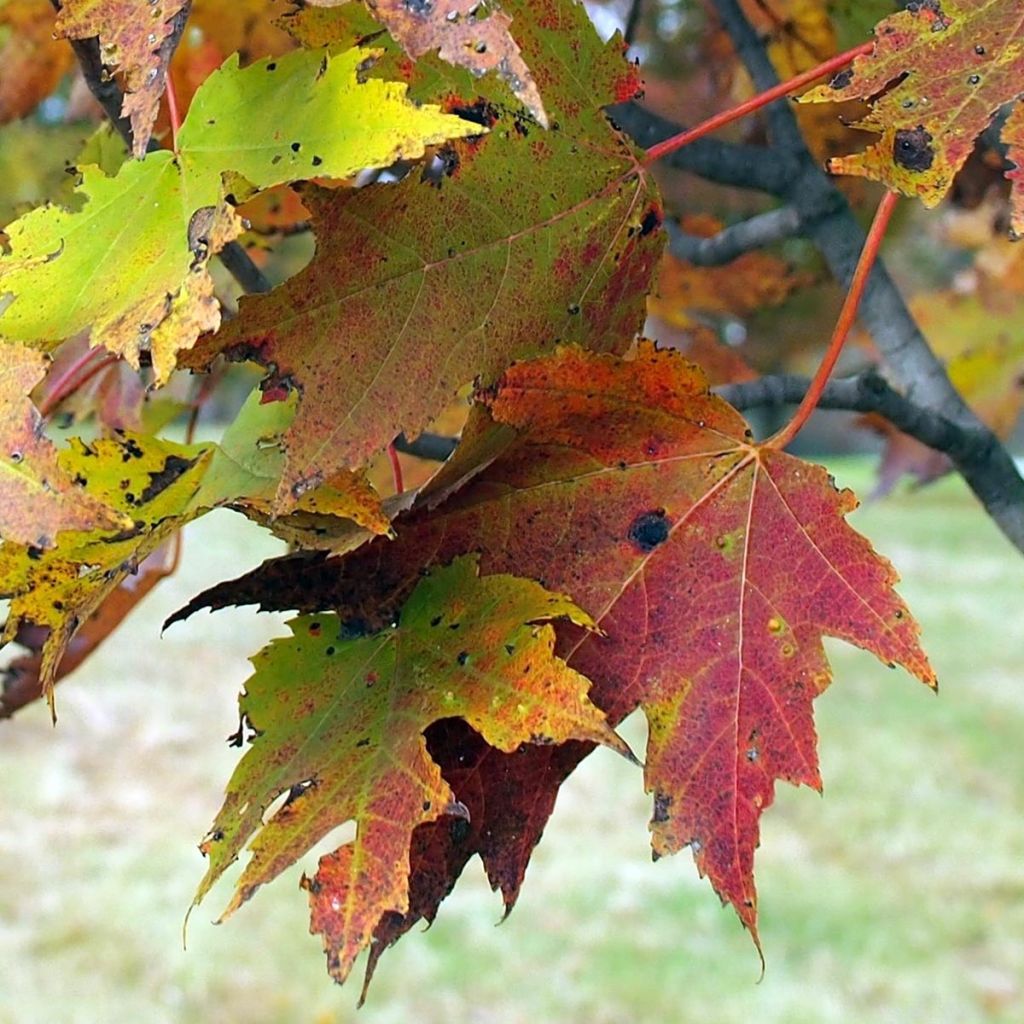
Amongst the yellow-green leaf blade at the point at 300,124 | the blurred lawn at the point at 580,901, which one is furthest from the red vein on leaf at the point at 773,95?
the blurred lawn at the point at 580,901

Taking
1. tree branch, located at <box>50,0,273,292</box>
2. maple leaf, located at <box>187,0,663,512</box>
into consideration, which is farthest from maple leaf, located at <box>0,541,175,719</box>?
maple leaf, located at <box>187,0,663,512</box>

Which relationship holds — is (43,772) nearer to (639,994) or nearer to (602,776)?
(602,776)

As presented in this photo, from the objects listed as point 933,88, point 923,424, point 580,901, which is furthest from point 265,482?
point 580,901

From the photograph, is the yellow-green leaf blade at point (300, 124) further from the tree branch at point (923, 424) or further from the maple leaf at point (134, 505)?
the tree branch at point (923, 424)

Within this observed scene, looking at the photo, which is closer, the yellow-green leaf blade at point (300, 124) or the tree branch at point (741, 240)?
the yellow-green leaf blade at point (300, 124)

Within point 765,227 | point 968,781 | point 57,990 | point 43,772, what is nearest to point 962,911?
point 968,781

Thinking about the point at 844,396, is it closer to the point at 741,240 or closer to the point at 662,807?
the point at 662,807

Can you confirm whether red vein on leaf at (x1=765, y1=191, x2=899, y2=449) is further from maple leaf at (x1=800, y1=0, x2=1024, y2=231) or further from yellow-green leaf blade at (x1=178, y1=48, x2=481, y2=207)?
yellow-green leaf blade at (x1=178, y1=48, x2=481, y2=207)
